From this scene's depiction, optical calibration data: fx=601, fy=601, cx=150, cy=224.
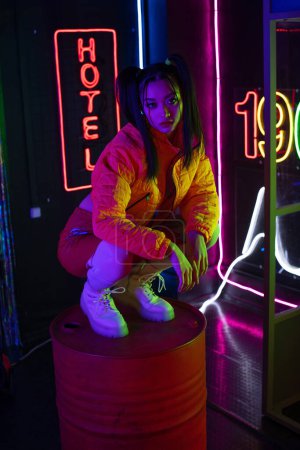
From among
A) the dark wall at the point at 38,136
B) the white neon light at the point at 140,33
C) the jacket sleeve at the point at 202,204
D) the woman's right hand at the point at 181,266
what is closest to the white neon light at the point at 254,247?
the dark wall at the point at 38,136

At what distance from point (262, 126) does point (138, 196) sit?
2.05 metres

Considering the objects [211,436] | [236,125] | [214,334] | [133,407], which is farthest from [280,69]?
[133,407]

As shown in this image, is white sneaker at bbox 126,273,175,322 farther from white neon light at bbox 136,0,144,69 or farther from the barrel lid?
white neon light at bbox 136,0,144,69

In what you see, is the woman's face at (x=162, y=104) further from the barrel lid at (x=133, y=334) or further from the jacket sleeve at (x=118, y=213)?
the barrel lid at (x=133, y=334)

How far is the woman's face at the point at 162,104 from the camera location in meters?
2.17

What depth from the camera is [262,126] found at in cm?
407

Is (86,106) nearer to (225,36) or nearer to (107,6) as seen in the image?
(107,6)

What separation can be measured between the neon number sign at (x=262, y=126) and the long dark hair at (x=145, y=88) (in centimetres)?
165

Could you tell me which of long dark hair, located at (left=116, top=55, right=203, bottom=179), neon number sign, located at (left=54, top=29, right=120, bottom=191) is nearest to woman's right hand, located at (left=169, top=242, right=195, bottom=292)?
long dark hair, located at (left=116, top=55, right=203, bottom=179)

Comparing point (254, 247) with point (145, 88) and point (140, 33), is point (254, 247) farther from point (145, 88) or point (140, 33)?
point (145, 88)

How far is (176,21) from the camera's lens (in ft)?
13.5

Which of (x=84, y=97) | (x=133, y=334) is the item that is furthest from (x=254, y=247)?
(x=133, y=334)

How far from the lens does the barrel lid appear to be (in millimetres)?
2199

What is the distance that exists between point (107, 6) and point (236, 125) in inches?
48.0
